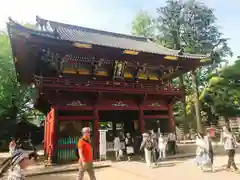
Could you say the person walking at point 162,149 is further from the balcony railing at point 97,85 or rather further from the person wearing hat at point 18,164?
the person wearing hat at point 18,164

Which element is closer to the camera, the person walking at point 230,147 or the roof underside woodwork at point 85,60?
the person walking at point 230,147

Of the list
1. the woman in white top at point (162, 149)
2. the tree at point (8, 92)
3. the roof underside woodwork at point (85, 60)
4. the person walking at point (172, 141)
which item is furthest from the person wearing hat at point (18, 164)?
the tree at point (8, 92)

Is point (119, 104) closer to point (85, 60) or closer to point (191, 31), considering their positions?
point (85, 60)

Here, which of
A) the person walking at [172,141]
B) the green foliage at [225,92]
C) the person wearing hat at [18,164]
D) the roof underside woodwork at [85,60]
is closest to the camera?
the person wearing hat at [18,164]

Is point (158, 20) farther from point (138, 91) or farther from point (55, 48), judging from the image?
point (55, 48)

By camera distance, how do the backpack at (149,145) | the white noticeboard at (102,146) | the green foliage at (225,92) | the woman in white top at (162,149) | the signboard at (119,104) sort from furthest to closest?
the green foliage at (225,92) → the signboard at (119,104) → the woman in white top at (162,149) → the white noticeboard at (102,146) → the backpack at (149,145)

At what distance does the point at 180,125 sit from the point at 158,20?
15.6 m

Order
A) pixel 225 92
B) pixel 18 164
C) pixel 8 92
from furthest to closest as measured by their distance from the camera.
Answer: pixel 8 92 → pixel 225 92 → pixel 18 164

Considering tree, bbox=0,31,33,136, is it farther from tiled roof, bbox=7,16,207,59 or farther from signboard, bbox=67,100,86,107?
signboard, bbox=67,100,86,107

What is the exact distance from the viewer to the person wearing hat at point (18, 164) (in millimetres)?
3436

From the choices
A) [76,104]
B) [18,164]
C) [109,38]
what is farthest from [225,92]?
[18,164]

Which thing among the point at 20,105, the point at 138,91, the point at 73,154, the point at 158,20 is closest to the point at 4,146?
the point at 20,105

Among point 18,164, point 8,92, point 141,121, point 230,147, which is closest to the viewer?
point 18,164

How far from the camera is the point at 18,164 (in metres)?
3.49
